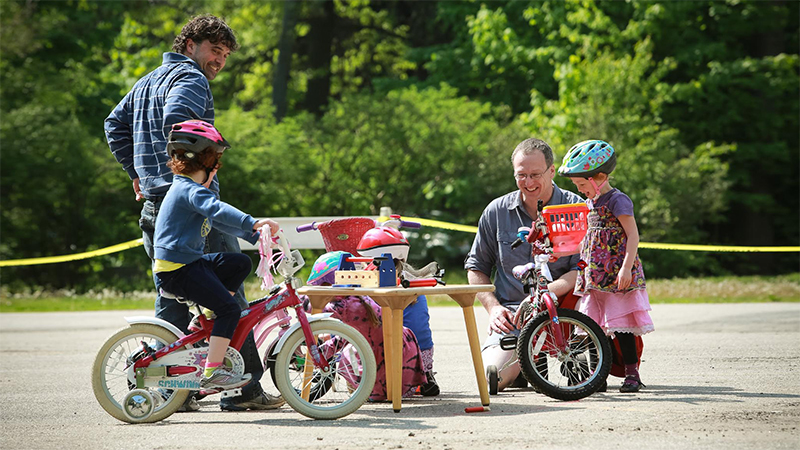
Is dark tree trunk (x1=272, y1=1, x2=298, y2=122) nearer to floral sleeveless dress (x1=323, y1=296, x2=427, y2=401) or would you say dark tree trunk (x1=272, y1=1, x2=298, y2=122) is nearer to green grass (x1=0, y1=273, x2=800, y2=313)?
green grass (x1=0, y1=273, x2=800, y2=313)

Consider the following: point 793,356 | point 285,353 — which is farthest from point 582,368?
point 793,356

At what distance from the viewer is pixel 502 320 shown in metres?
6.78

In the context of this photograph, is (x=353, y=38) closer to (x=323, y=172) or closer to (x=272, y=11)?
(x=272, y=11)

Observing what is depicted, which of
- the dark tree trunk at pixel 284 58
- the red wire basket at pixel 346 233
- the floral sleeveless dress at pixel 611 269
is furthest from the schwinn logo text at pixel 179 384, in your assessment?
the dark tree trunk at pixel 284 58

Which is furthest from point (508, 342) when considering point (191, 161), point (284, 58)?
point (284, 58)

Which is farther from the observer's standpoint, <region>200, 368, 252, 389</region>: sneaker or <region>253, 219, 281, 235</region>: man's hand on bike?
<region>200, 368, 252, 389</region>: sneaker

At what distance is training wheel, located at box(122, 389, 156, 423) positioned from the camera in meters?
5.83

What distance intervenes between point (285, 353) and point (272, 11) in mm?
28435

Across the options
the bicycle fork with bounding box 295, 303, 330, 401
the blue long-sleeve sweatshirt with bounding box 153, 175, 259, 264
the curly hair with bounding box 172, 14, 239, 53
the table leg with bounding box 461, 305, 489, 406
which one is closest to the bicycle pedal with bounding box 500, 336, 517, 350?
the table leg with bounding box 461, 305, 489, 406

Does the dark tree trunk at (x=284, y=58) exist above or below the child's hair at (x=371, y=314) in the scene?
above

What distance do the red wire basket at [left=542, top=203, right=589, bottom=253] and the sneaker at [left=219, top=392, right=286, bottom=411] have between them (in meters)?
2.02

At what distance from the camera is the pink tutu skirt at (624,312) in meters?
6.62

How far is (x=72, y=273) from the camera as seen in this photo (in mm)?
21094

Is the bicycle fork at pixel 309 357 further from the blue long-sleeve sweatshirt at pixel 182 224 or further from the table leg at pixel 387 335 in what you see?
the blue long-sleeve sweatshirt at pixel 182 224
